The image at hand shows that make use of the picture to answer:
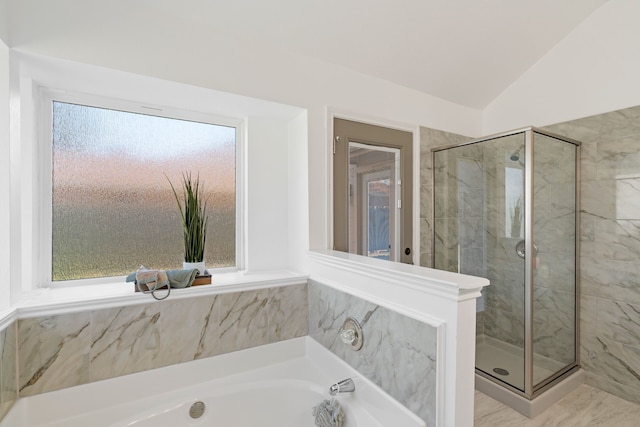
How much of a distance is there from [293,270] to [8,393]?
4.55 ft

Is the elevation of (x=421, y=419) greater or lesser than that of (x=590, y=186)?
lesser

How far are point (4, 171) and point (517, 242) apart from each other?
9.03 ft

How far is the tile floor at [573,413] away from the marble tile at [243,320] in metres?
1.36

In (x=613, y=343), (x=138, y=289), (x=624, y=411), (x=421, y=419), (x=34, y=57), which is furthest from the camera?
(x=613, y=343)

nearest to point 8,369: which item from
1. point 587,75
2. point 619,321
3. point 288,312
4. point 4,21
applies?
point 288,312

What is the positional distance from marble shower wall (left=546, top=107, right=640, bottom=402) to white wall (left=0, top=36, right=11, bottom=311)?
3252 millimetres

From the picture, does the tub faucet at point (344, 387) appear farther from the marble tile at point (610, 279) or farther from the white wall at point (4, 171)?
the marble tile at point (610, 279)

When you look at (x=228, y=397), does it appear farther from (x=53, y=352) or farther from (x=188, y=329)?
(x=53, y=352)

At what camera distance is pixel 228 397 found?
1531 millimetres

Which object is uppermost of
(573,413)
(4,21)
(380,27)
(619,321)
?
(380,27)

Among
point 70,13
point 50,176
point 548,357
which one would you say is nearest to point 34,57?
point 70,13

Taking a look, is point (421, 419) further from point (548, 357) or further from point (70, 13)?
point (70, 13)

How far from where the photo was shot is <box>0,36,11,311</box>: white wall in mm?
1179

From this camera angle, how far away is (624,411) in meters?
1.82
